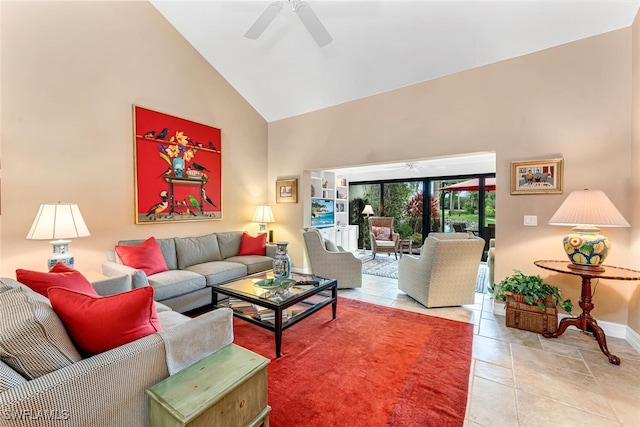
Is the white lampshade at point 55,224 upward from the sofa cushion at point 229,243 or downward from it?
upward

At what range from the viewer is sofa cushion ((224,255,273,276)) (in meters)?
3.87

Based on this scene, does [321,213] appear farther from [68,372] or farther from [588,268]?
[68,372]

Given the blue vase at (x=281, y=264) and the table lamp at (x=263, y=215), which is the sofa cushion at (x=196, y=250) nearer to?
the table lamp at (x=263, y=215)

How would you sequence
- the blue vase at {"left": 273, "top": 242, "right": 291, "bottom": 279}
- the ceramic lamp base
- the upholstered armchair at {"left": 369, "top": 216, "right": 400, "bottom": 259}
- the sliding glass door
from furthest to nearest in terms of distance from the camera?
the upholstered armchair at {"left": 369, "top": 216, "right": 400, "bottom": 259}
the sliding glass door
the blue vase at {"left": 273, "top": 242, "right": 291, "bottom": 279}
the ceramic lamp base

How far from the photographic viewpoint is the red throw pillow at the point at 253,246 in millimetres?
4367

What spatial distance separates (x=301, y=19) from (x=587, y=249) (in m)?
3.39

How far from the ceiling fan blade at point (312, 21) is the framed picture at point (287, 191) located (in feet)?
8.68

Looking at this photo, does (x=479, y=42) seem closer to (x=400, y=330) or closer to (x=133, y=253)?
(x=400, y=330)

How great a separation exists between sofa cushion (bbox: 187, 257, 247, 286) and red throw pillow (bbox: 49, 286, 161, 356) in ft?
7.12

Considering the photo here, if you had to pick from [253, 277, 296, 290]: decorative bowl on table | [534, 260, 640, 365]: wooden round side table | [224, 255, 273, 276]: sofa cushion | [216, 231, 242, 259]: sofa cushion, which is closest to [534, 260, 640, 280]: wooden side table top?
[534, 260, 640, 365]: wooden round side table

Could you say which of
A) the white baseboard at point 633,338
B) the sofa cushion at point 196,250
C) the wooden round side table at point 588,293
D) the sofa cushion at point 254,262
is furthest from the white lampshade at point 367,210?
the white baseboard at point 633,338

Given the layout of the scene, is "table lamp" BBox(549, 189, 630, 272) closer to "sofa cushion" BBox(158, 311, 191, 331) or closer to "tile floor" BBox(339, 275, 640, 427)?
"tile floor" BBox(339, 275, 640, 427)

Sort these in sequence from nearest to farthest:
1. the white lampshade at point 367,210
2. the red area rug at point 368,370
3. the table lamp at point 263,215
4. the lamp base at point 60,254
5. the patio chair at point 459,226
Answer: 1. the red area rug at point 368,370
2. the lamp base at point 60,254
3. the table lamp at point 263,215
4. the patio chair at point 459,226
5. the white lampshade at point 367,210

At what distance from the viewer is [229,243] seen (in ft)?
14.3
